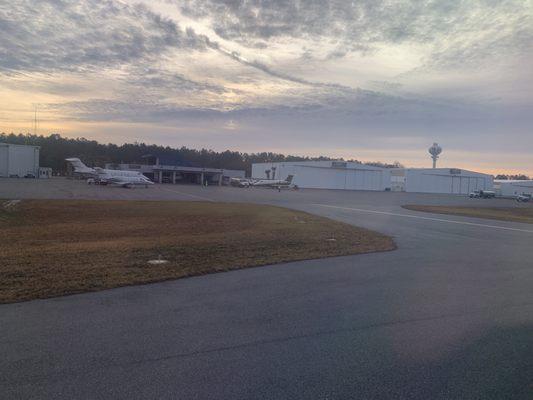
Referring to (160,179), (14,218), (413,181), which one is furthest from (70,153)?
(14,218)

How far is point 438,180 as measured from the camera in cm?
9806

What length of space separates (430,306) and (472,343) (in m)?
1.68

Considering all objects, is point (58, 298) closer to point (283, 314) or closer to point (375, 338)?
point (283, 314)

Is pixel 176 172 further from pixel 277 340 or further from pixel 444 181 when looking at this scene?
pixel 277 340

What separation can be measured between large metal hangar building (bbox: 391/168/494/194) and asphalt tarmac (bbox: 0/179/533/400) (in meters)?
92.0

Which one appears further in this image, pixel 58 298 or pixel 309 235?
pixel 309 235

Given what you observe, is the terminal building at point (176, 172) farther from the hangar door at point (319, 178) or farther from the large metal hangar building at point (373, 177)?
the hangar door at point (319, 178)

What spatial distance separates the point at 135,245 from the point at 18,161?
80.9 metres

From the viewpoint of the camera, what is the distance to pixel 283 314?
6.30 m

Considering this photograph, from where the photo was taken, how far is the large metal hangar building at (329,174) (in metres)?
90.5

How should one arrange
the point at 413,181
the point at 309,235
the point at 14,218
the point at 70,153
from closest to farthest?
the point at 309,235, the point at 14,218, the point at 413,181, the point at 70,153

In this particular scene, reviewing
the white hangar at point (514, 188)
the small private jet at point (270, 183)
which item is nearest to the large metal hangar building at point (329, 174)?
the small private jet at point (270, 183)

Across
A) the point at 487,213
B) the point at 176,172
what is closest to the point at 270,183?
the point at 176,172

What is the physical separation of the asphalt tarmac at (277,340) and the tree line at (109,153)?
97.1 metres
